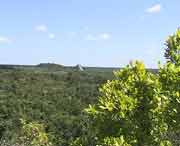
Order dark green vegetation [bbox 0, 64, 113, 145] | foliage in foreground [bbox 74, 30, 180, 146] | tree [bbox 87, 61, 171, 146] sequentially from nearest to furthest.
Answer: foliage in foreground [bbox 74, 30, 180, 146]
tree [bbox 87, 61, 171, 146]
dark green vegetation [bbox 0, 64, 113, 145]

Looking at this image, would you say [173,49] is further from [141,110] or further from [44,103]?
[44,103]

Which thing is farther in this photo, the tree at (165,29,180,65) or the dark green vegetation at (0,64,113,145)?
the dark green vegetation at (0,64,113,145)

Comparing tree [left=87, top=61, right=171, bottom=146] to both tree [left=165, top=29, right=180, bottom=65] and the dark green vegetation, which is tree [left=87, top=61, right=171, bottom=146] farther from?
the dark green vegetation

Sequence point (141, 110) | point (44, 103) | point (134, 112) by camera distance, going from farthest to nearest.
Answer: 1. point (44, 103)
2. point (141, 110)
3. point (134, 112)

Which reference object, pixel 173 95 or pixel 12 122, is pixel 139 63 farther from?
pixel 12 122

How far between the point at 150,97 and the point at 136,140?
1.00m

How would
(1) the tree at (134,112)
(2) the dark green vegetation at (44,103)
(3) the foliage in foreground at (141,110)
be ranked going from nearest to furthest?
(3) the foliage in foreground at (141,110) → (1) the tree at (134,112) → (2) the dark green vegetation at (44,103)

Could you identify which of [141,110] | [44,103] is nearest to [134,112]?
[141,110]

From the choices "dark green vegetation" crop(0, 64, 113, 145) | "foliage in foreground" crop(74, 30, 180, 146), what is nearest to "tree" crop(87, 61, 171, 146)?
"foliage in foreground" crop(74, 30, 180, 146)

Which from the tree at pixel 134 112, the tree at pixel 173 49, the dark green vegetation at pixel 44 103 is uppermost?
the tree at pixel 173 49

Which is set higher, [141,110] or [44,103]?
[141,110]

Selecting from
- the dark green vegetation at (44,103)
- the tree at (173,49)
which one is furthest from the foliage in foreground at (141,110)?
the dark green vegetation at (44,103)

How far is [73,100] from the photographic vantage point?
281ft

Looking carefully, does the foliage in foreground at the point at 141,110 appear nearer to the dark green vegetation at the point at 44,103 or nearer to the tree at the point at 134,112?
the tree at the point at 134,112
